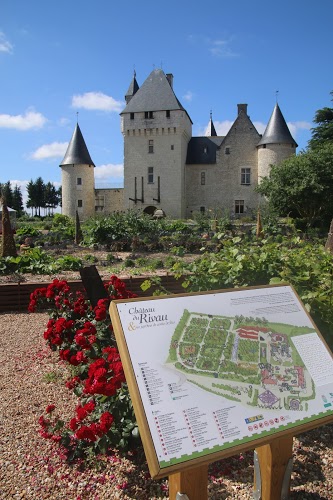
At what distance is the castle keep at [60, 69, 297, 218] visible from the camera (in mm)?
31669

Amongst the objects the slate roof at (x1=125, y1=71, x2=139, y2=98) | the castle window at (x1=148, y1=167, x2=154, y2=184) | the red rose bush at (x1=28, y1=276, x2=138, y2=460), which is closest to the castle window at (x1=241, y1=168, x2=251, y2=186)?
the castle window at (x1=148, y1=167, x2=154, y2=184)

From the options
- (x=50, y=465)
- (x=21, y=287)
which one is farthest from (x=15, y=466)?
(x=21, y=287)

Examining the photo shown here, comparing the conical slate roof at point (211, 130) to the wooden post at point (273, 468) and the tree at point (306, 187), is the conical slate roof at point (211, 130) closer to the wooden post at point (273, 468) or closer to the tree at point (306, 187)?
the tree at point (306, 187)

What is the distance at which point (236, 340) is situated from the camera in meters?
2.04

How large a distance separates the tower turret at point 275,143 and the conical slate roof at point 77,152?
14966mm

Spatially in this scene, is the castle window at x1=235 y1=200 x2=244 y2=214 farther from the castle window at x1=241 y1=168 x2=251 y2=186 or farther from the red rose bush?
the red rose bush

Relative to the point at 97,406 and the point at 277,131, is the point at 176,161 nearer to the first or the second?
the point at 277,131

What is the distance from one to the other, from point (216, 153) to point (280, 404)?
3205 centimetres

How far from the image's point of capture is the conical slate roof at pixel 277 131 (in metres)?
29.8

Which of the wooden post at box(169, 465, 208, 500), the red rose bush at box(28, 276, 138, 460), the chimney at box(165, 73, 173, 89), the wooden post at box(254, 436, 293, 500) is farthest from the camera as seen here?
the chimney at box(165, 73, 173, 89)

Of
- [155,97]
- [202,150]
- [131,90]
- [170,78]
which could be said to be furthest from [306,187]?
[131,90]

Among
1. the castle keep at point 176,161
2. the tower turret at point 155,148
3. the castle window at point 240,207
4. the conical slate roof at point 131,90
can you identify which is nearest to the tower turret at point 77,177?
the castle keep at point 176,161

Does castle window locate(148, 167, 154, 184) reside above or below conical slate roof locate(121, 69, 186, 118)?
below

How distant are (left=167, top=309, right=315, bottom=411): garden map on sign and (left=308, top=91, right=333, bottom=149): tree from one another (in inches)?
1193
